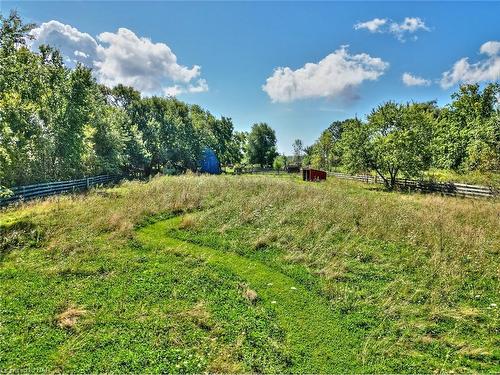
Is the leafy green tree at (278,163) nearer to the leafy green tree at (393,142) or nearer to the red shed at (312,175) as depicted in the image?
the red shed at (312,175)

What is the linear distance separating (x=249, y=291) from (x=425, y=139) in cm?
2753

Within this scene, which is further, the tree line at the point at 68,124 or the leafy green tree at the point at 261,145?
the leafy green tree at the point at 261,145

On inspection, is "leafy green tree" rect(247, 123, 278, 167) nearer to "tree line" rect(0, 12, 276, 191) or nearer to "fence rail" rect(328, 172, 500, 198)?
"tree line" rect(0, 12, 276, 191)

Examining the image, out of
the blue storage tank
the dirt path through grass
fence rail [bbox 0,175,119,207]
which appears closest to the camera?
the dirt path through grass

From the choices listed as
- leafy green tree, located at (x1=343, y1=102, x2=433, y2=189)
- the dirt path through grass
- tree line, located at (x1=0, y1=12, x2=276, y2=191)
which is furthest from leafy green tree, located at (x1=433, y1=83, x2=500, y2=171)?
tree line, located at (x1=0, y1=12, x2=276, y2=191)

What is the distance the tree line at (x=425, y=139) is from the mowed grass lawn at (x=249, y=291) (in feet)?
50.0

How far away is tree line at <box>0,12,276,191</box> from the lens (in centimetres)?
1454

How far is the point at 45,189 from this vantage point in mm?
18859

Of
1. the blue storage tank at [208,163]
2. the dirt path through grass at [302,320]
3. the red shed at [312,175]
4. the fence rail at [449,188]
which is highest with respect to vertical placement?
the blue storage tank at [208,163]

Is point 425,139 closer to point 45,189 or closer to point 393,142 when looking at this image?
point 393,142

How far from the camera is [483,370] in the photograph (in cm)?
508

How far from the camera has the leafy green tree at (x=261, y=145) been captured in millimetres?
77938

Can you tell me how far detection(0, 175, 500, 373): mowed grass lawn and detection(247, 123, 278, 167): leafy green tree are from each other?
6498 cm

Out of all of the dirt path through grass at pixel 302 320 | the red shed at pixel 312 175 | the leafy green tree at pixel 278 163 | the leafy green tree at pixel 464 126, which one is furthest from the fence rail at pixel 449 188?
the leafy green tree at pixel 278 163
